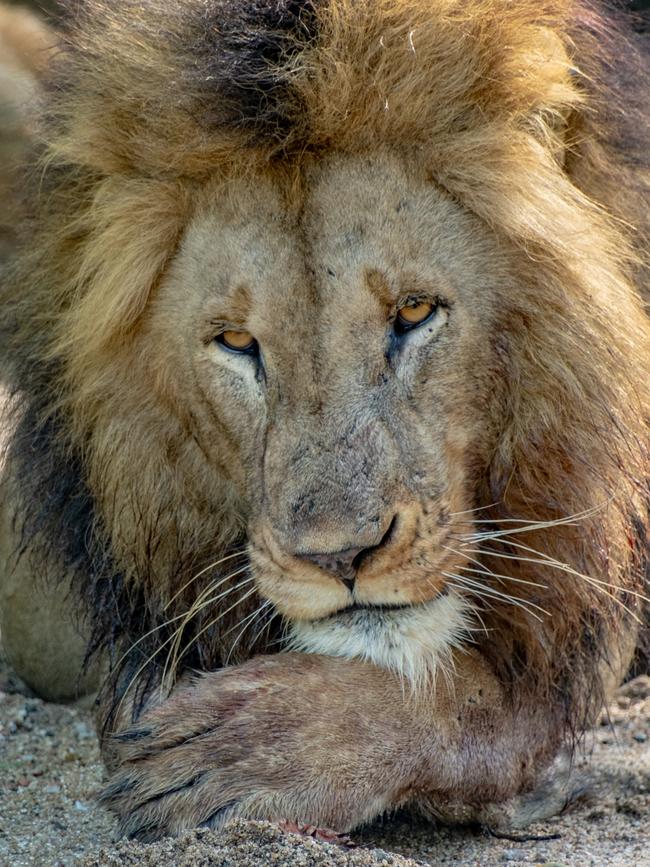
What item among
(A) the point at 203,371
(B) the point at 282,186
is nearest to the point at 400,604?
(A) the point at 203,371

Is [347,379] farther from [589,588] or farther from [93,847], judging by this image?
[93,847]

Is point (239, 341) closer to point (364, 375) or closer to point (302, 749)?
point (364, 375)

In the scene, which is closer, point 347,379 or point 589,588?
point 347,379

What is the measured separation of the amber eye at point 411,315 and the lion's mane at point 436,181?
17 centimetres

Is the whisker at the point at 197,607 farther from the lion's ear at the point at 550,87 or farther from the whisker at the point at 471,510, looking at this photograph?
the lion's ear at the point at 550,87

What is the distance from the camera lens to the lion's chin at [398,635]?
2.54 meters

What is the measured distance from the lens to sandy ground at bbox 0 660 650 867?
230 cm

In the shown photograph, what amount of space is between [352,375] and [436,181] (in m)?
0.43

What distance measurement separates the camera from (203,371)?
2.75 metres

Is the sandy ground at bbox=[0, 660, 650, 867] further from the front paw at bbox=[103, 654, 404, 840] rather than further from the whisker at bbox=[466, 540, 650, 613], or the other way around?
the whisker at bbox=[466, 540, 650, 613]

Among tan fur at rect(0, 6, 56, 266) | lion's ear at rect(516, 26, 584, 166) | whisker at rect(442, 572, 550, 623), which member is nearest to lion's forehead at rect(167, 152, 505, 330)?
lion's ear at rect(516, 26, 584, 166)

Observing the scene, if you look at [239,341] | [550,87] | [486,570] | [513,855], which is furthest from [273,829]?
[550,87]

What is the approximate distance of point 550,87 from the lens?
2.66 metres

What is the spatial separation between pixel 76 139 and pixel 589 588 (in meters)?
1.37
